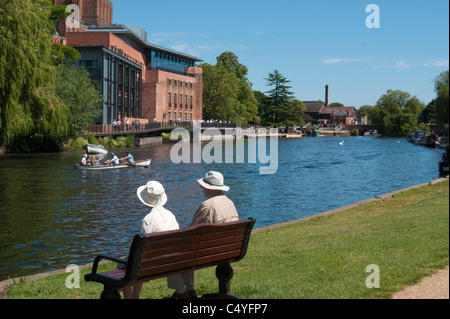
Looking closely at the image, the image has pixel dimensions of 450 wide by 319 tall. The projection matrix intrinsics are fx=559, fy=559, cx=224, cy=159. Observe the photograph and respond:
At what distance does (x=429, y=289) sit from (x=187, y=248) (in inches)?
127

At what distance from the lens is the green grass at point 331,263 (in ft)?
26.0

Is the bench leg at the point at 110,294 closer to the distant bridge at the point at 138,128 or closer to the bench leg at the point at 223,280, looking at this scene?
the bench leg at the point at 223,280

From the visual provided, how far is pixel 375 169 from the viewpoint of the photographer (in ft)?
169

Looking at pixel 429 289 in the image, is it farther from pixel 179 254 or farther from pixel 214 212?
pixel 179 254

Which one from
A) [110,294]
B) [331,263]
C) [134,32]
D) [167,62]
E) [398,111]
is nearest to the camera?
[110,294]

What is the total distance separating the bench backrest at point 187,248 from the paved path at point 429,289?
222 cm

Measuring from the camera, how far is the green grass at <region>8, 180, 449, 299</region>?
791 centimetres

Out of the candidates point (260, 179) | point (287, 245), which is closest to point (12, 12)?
point (260, 179)

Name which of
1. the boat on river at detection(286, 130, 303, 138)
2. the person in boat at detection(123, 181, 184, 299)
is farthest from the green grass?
the boat on river at detection(286, 130, 303, 138)

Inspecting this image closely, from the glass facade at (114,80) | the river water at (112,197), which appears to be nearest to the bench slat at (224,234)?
the river water at (112,197)

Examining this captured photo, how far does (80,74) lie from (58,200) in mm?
39336

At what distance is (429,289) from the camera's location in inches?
290

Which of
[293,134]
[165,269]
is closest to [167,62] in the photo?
[293,134]

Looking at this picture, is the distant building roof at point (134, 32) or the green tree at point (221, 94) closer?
the distant building roof at point (134, 32)
